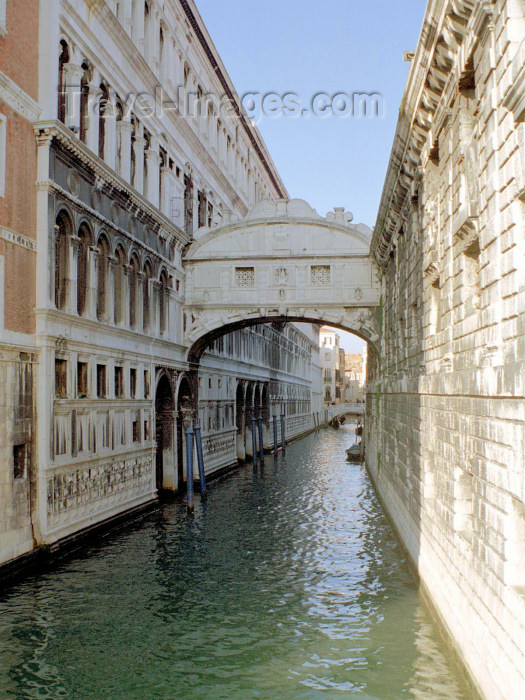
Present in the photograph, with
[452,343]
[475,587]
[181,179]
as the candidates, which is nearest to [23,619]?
[475,587]

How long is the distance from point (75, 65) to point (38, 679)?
10.6 meters

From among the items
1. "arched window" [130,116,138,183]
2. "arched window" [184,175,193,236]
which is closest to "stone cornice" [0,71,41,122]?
"arched window" [130,116,138,183]

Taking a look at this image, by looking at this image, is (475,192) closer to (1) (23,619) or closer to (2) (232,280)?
(1) (23,619)

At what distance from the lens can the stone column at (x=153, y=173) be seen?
1861 cm

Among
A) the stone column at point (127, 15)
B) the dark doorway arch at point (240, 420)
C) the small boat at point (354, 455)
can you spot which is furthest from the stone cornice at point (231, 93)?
the small boat at point (354, 455)

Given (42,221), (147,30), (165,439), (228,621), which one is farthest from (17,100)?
(165,439)

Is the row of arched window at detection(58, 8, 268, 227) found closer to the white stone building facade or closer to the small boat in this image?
the white stone building facade

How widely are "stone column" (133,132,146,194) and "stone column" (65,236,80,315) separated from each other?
4.33 meters

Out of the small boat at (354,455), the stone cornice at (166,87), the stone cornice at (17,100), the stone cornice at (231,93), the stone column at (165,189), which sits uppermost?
the stone cornice at (231,93)

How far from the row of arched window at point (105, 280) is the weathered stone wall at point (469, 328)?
5.99m

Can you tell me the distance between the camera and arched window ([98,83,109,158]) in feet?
51.1

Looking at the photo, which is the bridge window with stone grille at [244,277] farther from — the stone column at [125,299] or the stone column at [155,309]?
the stone column at [125,299]

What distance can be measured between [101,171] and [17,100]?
304 cm

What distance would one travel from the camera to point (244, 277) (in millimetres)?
21172
